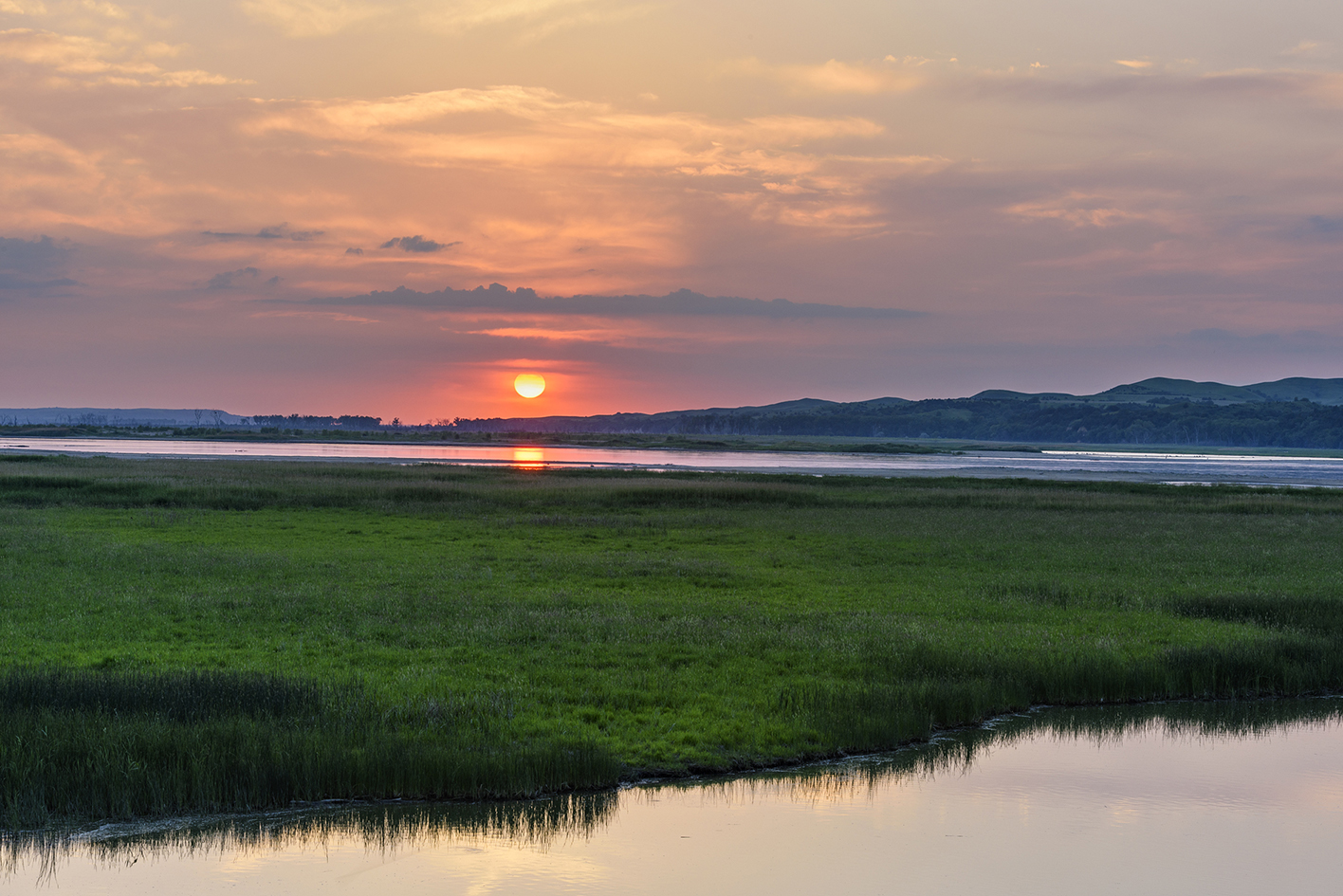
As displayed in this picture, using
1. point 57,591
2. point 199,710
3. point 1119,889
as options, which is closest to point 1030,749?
point 1119,889

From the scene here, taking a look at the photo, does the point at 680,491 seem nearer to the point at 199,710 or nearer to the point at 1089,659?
the point at 1089,659

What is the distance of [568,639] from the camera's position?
64.7 feet

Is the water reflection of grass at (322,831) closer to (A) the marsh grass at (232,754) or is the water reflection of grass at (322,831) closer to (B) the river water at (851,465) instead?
(A) the marsh grass at (232,754)

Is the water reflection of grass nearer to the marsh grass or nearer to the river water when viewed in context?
the marsh grass

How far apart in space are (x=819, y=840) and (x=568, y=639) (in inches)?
340

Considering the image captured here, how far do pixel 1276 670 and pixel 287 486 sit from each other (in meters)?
53.7

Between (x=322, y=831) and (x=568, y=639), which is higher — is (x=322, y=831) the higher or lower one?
the lower one

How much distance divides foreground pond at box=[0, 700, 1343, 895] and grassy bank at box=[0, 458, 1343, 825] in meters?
0.70

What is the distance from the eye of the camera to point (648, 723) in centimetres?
1516

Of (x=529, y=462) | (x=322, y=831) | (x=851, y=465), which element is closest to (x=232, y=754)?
(x=322, y=831)

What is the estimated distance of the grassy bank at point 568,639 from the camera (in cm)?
1311

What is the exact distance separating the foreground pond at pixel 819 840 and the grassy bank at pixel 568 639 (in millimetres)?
698

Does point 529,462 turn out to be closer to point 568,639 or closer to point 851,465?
point 851,465

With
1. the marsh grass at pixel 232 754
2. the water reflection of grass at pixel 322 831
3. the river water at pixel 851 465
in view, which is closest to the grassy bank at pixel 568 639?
the marsh grass at pixel 232 754
